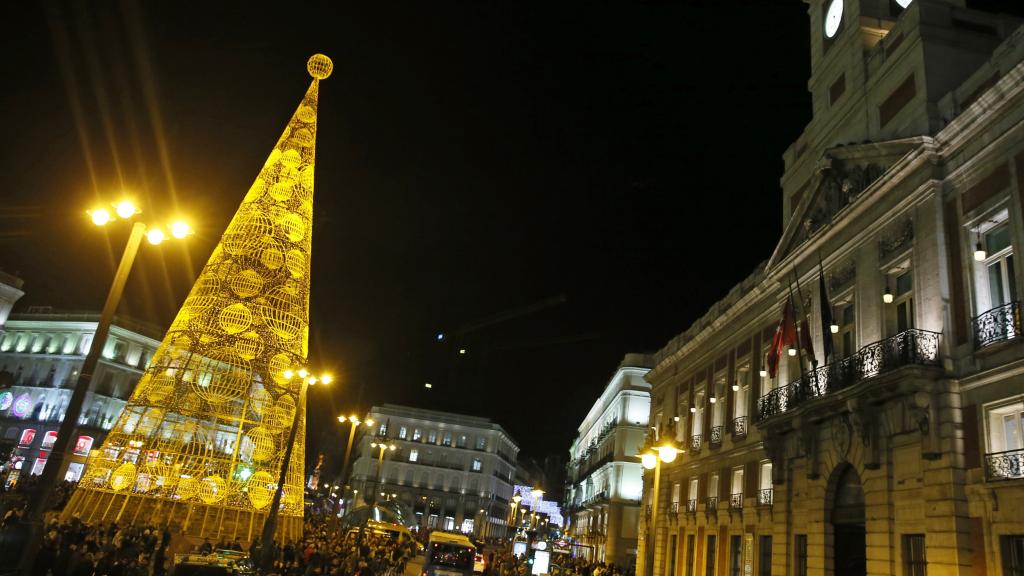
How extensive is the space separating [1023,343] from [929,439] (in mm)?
2917

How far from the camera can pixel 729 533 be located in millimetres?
26078

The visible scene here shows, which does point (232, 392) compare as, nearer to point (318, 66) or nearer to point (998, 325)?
point (318, 66)

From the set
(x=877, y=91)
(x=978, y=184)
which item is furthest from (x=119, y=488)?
(x=877, y=91)

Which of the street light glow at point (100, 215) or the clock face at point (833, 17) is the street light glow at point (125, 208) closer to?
the street light glow at point (100, 215)

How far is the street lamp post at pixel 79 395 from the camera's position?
9.59 metres

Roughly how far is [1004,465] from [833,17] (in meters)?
19.0

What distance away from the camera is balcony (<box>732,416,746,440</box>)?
26.7 m

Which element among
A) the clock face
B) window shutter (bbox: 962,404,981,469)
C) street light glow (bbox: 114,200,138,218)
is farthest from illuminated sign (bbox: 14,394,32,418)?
window shutter (bbox: 962,404,981,469)

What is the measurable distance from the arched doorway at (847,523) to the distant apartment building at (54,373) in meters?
62.2

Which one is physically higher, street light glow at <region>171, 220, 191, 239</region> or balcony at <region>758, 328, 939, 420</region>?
balcony at <region>758, 328, 939, 420</region>

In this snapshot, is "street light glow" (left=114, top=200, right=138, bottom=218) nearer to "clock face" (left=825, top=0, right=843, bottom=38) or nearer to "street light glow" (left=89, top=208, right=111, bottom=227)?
"street light glow" (left=89, top=208, right=111, bottom=227)

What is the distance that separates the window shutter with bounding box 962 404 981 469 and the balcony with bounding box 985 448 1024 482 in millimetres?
328

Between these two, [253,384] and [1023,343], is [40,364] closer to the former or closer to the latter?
[253,384]

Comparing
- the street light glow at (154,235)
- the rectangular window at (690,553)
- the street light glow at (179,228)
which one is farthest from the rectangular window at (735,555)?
the street light glow at (154,235)
